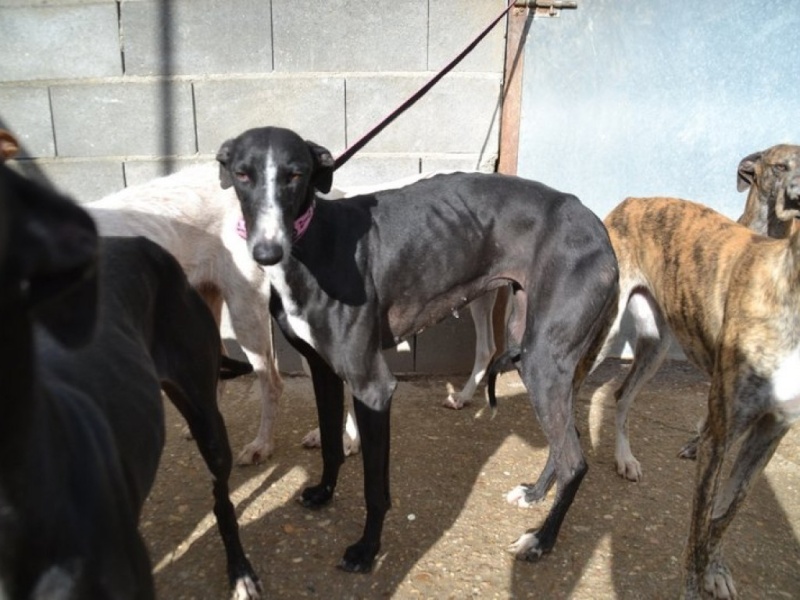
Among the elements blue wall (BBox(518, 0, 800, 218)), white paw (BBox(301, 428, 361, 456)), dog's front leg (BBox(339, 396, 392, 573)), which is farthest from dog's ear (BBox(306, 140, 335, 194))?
blue wall (BBox(518, 0, 800, 218))

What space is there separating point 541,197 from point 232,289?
1.62 m

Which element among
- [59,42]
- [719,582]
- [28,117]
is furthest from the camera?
[28,117]

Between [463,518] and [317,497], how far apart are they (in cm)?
69

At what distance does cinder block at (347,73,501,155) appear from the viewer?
12.8 feet

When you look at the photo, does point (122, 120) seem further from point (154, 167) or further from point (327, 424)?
point (327, 424)

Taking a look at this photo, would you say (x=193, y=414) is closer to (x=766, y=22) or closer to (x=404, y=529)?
(x=404, y=529)

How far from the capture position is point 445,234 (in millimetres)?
2758

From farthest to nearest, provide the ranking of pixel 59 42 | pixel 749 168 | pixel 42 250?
pixel 59 42, pixel 749 168, pixel 42 250

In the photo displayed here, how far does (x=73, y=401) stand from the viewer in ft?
4.04

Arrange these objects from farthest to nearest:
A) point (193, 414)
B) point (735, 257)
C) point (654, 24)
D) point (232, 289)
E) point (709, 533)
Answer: point (654, 24)
point (232, 289)
point (735, 257)
point (709, 533)
point (193, 414)

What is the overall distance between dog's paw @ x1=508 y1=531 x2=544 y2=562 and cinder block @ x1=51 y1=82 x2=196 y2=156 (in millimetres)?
3004

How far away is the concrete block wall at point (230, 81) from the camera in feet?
12.4

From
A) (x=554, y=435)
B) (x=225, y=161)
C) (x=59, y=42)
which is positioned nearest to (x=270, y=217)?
(x=225, y=161)

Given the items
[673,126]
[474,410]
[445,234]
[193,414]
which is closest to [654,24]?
[673,126]
